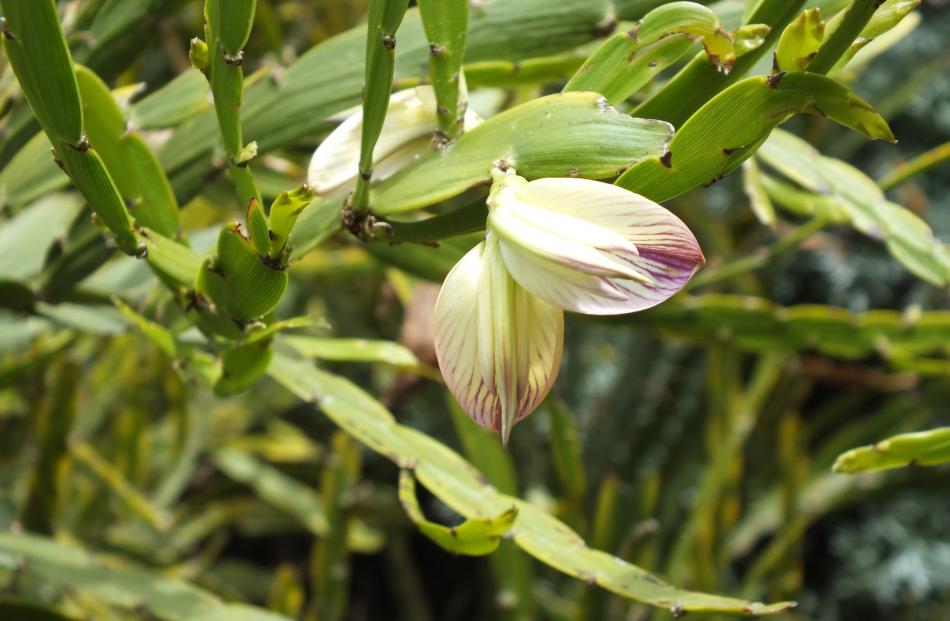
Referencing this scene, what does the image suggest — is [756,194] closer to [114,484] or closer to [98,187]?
[98,187]

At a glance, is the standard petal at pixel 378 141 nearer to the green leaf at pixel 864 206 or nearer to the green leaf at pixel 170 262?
the green leaf at pixel 170 262

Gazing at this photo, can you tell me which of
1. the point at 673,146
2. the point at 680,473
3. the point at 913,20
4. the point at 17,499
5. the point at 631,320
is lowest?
the point at 680,473

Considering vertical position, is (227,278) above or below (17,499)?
above

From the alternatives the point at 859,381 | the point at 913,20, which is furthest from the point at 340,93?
the point at 859,381

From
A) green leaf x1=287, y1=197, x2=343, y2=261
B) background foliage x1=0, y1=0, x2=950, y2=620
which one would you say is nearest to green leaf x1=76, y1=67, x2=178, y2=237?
background foliage x1=0, y1=0, x2=950, y2=620

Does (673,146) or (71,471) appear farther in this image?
(71,471)

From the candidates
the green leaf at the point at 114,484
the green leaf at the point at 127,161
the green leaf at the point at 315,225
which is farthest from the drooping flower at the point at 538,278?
the green leaf at the point at 114,484

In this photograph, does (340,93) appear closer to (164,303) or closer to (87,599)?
(164,303)
